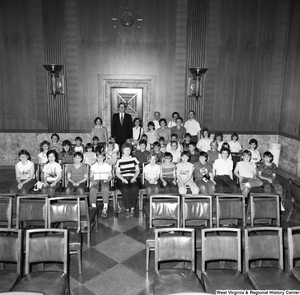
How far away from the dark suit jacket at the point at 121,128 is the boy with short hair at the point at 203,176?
282 cm

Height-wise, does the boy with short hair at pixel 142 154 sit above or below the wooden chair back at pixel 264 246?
above

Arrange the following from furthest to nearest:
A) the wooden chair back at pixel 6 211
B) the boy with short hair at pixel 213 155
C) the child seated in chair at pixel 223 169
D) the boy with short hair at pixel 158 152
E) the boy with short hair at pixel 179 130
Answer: the boy with short hair at pixel 179 130, the boy with short hair at pixel 213 155, the boy with short hair at pixel 158 152, the child seated in chair at pixel 223 169, the wooden chair back at pixel 6 211

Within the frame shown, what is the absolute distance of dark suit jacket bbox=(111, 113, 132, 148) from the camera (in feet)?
27.6

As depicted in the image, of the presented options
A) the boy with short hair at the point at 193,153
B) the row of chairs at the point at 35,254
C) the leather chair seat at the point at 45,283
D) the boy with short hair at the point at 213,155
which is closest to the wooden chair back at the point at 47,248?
the row of chairs at the point at 35,254

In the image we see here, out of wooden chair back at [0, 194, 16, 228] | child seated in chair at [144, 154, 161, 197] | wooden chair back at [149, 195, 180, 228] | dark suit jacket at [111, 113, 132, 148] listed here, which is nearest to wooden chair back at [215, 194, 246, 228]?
wooden chair back at [149, 195, 180, 228]

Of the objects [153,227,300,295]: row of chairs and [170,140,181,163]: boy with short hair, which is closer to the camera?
[153,227,300,295]: row of chairs

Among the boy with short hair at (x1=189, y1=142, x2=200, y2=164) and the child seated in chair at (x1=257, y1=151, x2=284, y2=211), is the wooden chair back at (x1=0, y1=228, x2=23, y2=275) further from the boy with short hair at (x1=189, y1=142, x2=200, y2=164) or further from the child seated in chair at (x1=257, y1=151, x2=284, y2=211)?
the child seated in chair at (x1=257, y1=151, x2=284, y2=211)

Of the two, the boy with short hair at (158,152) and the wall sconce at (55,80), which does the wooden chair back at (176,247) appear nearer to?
the boy with short hair at (158,152)

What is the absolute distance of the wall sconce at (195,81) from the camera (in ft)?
30.0

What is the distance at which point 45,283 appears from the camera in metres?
2.93

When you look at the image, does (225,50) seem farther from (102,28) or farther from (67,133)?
(67,133)

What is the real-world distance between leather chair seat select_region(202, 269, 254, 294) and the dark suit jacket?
5.73 metres

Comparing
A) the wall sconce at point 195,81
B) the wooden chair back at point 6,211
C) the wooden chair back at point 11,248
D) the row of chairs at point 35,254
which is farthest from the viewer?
the wall sconce at point 195,81

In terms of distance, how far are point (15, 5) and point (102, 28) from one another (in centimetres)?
278
